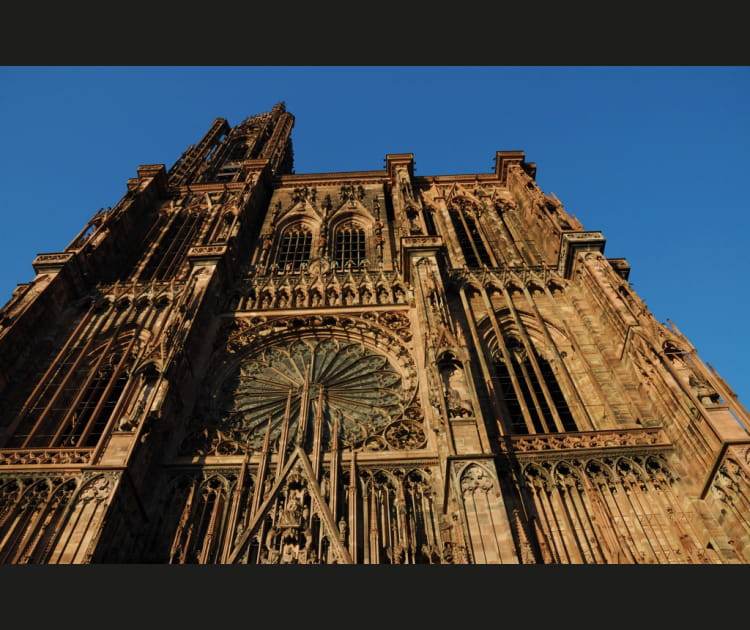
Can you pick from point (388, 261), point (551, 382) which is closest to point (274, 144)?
point (388, 261)

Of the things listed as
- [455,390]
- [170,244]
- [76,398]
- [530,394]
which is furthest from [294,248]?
[455,390]

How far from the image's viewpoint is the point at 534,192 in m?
25.2

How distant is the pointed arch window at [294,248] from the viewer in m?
23.6

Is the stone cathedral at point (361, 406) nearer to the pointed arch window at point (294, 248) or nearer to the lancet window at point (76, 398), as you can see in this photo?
the lancet window at point (76, 398)

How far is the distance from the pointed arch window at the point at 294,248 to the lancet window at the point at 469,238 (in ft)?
20.8

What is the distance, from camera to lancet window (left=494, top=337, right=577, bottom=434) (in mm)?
15445

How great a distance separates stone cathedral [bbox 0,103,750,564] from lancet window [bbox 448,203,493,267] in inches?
13.0

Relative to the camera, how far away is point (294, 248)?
82.8ft

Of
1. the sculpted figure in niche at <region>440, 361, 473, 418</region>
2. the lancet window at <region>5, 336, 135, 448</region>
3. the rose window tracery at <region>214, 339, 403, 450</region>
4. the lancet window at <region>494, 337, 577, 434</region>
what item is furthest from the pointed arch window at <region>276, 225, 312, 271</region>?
the sculpted figure in niche at <region>440, 361, 473, 418</region>

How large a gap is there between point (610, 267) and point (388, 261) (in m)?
8.18

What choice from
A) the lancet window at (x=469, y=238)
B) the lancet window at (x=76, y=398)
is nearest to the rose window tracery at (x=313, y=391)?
the lancet window at (x=76, y=398)

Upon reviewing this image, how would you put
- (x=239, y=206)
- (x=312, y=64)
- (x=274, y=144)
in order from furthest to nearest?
(x=274, y=144), (x=239, y=206), (x=312, y=64)

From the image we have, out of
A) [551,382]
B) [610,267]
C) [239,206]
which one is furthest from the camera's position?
[239,206]

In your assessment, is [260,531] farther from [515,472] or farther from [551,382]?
[551,382]
